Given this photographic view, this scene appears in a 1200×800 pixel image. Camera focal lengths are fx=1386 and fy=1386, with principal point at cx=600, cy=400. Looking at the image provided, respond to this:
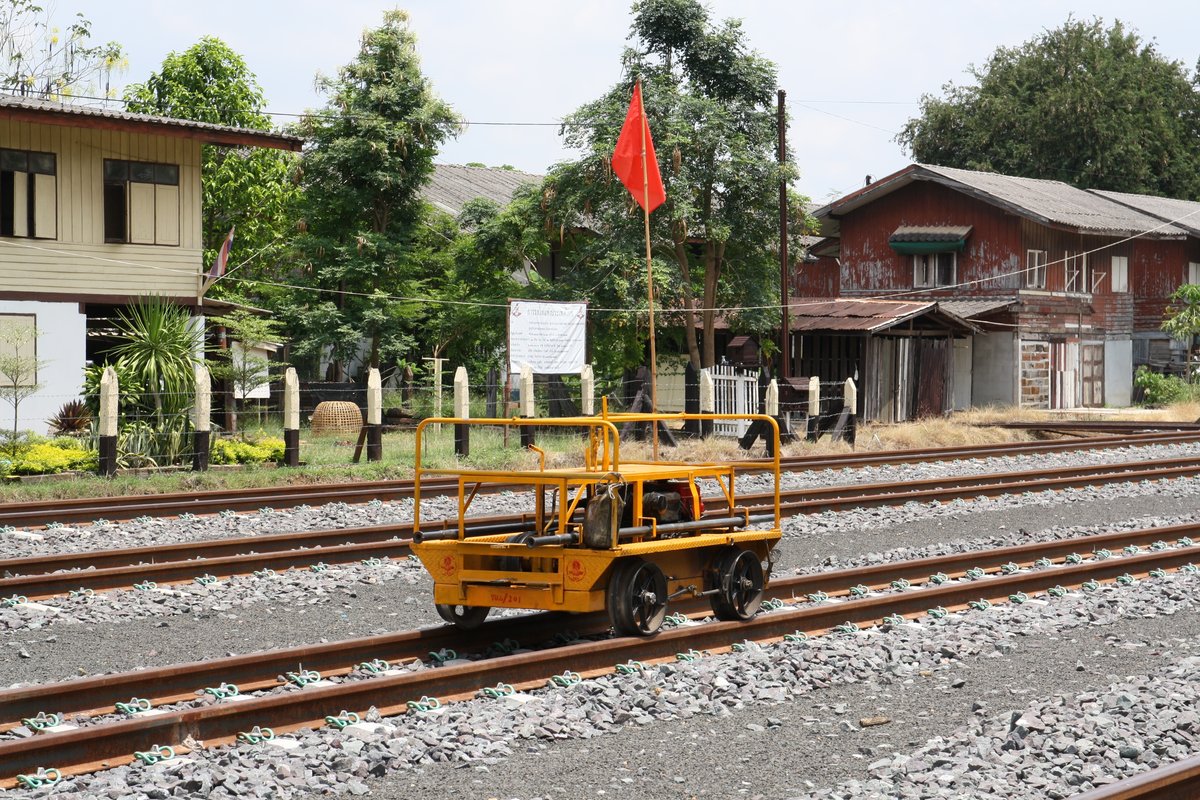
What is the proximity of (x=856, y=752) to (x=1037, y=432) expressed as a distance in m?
28.6

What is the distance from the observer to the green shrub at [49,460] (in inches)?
724

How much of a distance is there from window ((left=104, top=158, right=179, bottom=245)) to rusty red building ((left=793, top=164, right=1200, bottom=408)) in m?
22.7

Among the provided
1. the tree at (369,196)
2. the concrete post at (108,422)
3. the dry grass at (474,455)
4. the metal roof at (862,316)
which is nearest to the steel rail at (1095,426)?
the dry grass at (474,455)

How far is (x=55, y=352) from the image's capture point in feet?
77.4

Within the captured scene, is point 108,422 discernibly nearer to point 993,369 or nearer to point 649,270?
point 649,270

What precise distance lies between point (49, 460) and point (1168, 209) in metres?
45.6

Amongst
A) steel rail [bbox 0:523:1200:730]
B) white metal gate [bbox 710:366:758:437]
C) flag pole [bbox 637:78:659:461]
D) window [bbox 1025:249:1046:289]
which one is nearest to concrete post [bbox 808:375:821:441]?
white metal gate [bbox 710:366:758:437]

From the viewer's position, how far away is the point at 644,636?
867 centimetres

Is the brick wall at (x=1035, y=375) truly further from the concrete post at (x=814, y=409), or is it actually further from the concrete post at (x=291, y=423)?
the concrete post at (x=291, y=423)

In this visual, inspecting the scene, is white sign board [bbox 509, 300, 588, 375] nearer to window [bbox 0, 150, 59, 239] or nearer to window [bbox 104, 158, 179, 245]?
window [bbox 104, 158, 179, 245]

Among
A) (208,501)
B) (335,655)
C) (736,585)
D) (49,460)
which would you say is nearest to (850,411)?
(208,501)

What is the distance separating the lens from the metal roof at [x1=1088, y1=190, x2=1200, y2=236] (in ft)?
159

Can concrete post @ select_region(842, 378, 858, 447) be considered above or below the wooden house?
below

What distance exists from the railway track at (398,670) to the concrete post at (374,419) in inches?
439
